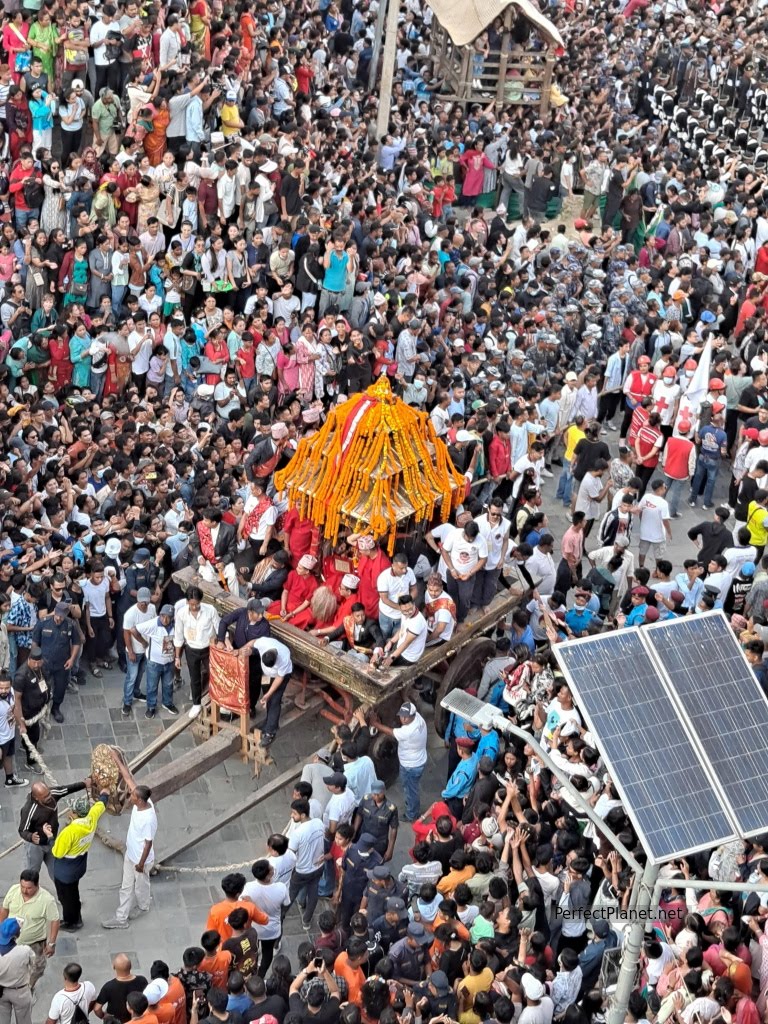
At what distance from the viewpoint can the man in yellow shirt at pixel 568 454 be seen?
21234mm

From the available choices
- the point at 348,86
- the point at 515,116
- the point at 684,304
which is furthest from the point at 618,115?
the point at 684,304

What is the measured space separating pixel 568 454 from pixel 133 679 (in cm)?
695

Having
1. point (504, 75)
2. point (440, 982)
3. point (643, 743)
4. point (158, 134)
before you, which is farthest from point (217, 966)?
point (504, 75)

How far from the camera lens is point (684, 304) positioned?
81.4 feet

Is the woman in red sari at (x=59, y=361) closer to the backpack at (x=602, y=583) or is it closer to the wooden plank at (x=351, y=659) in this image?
the wooden plank at (x=351, y=659)

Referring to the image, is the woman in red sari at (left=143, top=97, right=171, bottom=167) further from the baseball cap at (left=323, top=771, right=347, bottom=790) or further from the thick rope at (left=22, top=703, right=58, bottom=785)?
the baseball cap at (left=323, top=771, right=347, bottom=790)

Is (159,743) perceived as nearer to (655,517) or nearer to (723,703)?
(723,703)

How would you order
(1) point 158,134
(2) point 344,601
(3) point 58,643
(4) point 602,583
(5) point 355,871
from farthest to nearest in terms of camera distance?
(1) point 158,134, (4) point 602,583, (2) point 344,601, (3) point 58,643, (5) point 355,871

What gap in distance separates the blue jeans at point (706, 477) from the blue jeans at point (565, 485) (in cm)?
161

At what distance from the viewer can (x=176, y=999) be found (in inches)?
488

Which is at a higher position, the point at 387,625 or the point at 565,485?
the point at 387,625

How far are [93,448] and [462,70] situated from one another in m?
16.1

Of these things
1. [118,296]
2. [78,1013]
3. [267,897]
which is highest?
[118,296]

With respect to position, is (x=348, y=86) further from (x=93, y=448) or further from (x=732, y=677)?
(x=732, y=677)
